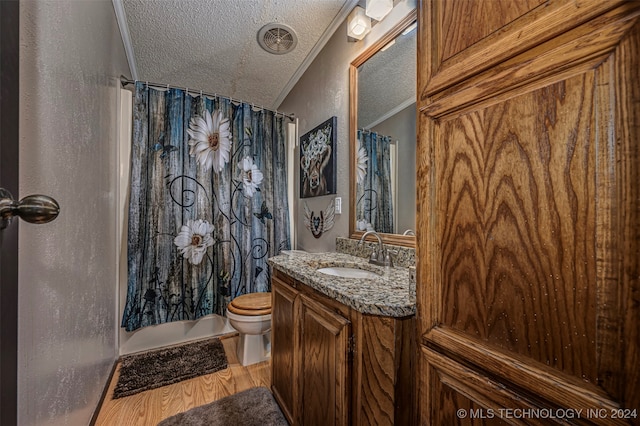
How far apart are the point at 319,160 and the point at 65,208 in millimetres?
1454

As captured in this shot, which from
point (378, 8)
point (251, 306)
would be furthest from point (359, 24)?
point (251, 306)

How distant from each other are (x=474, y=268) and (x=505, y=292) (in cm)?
7

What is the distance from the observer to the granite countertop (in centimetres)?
72

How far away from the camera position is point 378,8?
1370mm

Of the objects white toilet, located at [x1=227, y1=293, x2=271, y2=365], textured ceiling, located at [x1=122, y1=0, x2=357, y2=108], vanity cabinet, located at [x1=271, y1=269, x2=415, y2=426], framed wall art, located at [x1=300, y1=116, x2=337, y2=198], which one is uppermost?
textured ceiling, located at [x1=122, y1=0, x2=357, y2=108]

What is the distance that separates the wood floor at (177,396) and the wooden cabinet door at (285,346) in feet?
1.00

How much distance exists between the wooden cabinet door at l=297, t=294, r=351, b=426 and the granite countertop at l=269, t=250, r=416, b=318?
0.09m

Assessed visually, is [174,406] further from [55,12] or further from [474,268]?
[55,12]

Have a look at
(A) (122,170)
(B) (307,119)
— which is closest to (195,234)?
(A) (122,170)

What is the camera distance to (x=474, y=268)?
533mm

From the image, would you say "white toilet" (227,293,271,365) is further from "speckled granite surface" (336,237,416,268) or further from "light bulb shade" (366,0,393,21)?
"light bulb shade" (366,0,393,21)

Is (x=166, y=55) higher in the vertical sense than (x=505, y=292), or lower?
higher

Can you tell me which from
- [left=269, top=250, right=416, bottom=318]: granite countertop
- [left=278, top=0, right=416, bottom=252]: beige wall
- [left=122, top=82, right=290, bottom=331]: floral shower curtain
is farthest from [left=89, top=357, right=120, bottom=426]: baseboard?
[left=278, top=0, right=416, bottom=252]: beige wall

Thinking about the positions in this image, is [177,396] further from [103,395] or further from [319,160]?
[319,160]
